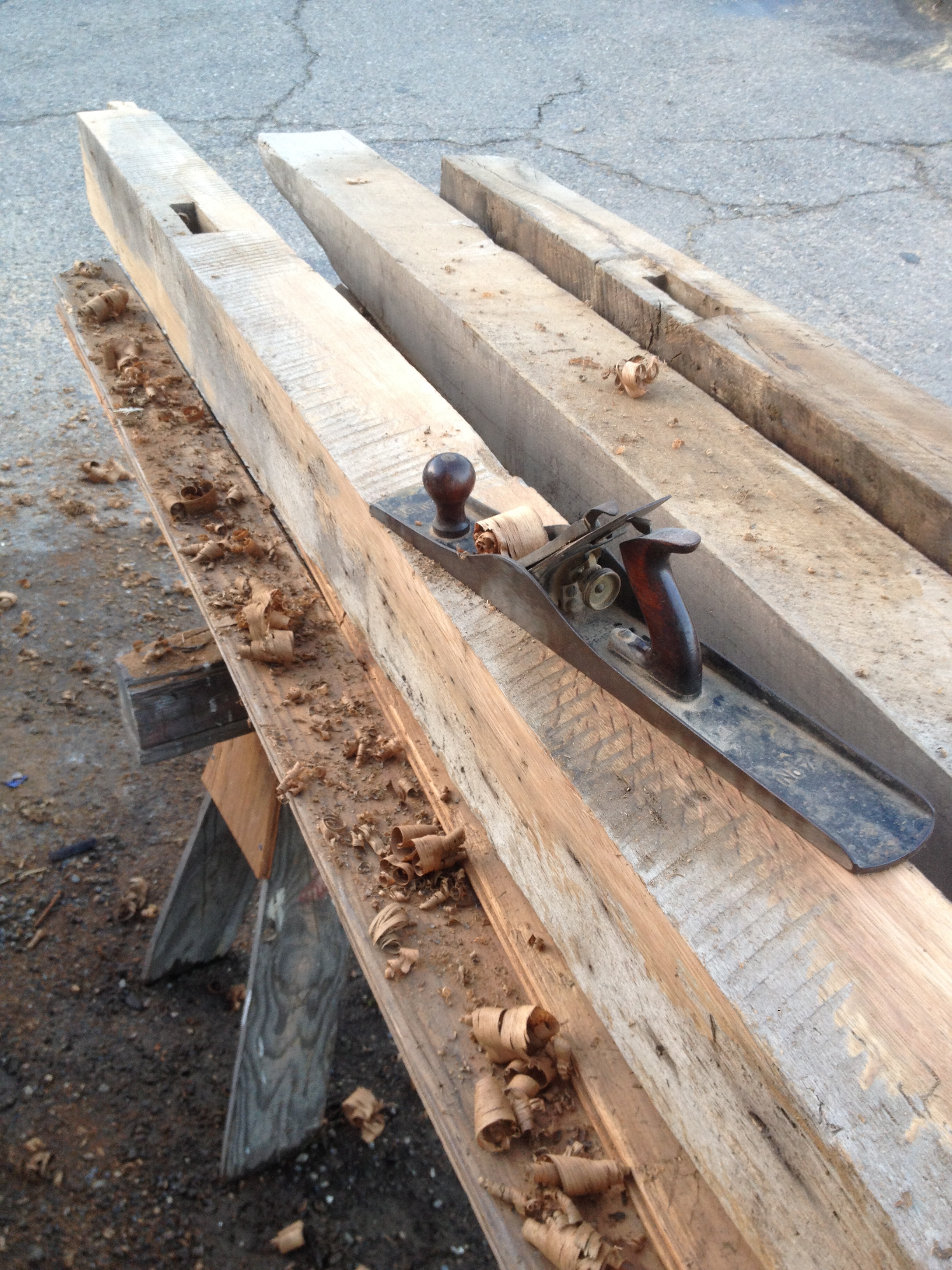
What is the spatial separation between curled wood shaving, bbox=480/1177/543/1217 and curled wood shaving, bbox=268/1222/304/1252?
3.63 ft

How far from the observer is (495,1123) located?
3.70 ft

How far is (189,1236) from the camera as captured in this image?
6.41 ft

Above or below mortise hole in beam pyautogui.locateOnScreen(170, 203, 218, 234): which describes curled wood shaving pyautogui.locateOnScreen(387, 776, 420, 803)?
below

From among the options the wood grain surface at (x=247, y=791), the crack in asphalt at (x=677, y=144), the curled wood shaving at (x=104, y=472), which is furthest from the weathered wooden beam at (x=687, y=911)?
the crack in asphalt at (x=677, y=144)

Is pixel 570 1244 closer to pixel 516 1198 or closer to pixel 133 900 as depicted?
pixel 516 1198

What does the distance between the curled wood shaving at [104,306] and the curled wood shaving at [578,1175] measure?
2.31 m

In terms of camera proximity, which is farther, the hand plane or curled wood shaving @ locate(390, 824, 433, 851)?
curled wood shaving @ locate(390, 824, 433, 851)

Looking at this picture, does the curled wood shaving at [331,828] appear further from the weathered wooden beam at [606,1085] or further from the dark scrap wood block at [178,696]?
the dark scrap wood block at [178,696]

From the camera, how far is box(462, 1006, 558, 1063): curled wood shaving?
1170 millimetres

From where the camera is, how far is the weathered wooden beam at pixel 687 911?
86 centimetres

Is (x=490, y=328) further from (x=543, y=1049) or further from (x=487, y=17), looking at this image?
(x=487, y=17)

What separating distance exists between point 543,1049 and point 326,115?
607 cm

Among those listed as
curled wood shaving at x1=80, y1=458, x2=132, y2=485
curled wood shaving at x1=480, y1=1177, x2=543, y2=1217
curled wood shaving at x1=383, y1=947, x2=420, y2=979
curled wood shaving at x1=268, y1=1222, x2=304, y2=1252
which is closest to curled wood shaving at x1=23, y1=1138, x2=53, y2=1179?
curled wood shaving at x1=268, y1=1222, x2=304, y2=1252

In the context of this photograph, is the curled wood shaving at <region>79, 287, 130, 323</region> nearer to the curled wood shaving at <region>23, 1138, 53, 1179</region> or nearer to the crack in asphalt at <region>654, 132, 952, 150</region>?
the curled wood shaving at <region>23, 1138, 53, 1179</region>
